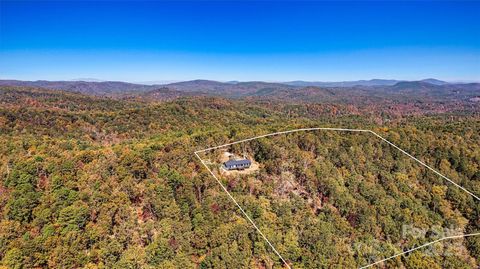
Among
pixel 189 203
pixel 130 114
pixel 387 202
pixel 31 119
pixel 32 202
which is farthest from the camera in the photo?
pixel 130 114

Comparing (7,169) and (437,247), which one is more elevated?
(437,247)

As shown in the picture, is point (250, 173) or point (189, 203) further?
point (189, 203)

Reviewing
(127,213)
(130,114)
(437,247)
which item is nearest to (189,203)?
(127,213)

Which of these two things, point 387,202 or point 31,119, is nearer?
point 387,202

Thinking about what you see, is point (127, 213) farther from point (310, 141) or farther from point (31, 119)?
point (31, 119)

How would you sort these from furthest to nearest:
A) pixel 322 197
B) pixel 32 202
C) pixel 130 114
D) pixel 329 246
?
pixel 130 114, pixel 32 202, pixel 322 197, pixel 329 246

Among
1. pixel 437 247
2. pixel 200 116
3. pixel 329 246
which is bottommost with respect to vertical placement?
pixel 200 116

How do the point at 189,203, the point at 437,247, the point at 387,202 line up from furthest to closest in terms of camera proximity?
the point at 189,203, the point at 387,202, the point at 437,247

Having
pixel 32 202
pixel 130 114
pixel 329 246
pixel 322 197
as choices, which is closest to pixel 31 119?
pixel 130 114

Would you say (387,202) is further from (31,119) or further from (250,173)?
(31,119)
